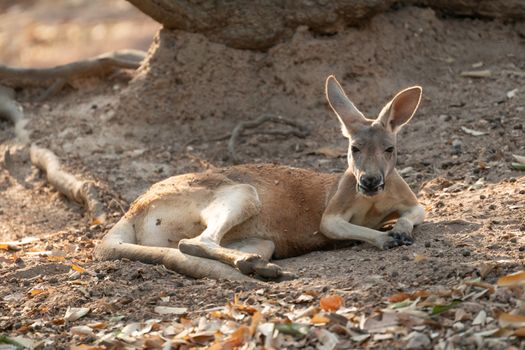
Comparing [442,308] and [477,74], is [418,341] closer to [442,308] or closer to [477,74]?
[442,308]

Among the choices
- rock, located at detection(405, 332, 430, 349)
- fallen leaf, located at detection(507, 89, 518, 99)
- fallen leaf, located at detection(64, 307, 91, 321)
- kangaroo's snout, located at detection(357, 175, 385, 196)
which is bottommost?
rock, located at detection(405, 332, 430, 349)

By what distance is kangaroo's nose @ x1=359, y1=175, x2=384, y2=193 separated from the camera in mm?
6727

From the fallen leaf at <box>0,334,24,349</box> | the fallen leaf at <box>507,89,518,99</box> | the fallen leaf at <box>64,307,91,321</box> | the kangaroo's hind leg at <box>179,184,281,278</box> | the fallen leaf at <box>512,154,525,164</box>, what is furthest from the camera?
the fallen leaf at <box>507,89,518,99</box>

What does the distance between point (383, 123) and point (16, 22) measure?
1397cm

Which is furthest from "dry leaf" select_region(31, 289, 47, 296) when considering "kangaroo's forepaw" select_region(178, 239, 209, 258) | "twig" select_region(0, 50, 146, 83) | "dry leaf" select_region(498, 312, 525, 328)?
"twig" select_region(0, 50, 146, 83)

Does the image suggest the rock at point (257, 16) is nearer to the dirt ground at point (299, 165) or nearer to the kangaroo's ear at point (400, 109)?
the dirt ground at point (299, 165)

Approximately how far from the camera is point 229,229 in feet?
22.4

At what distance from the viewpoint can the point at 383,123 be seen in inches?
285

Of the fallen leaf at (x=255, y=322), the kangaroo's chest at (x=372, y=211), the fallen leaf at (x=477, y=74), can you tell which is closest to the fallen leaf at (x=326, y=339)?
the fallen leaf at (x=255, y=322)

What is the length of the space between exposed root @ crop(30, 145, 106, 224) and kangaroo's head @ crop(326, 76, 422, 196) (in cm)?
222

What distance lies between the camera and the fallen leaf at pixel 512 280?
16.8ft

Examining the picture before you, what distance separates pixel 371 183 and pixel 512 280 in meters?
1.72

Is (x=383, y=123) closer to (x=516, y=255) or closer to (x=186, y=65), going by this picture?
(x=516, y=255)

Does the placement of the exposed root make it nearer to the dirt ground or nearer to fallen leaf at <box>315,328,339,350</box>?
the dirt ground
